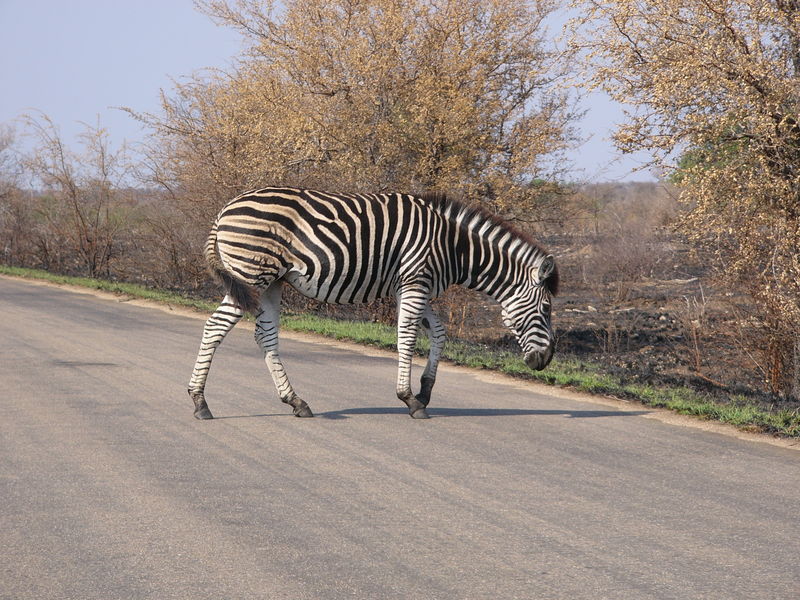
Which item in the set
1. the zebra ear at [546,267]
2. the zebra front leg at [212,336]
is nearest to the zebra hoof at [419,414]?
the zebra ear at [546,267]

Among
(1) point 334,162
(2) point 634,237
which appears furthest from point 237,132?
(2) point 634,237

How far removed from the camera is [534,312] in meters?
10.3

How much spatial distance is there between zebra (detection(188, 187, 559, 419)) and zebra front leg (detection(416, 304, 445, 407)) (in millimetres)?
14

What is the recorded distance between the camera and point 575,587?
5.24 meters

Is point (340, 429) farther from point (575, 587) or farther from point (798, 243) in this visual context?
point (798, 243)

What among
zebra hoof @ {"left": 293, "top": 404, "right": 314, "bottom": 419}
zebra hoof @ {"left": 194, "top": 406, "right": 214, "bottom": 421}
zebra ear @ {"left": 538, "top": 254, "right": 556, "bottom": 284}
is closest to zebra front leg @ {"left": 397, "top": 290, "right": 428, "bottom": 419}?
zebra hoof @ {"left": 293, "top": 404, "right": 314, "bottom": 419}

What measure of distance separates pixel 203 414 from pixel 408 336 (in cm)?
210

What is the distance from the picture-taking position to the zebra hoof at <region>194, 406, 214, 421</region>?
9.52 metres

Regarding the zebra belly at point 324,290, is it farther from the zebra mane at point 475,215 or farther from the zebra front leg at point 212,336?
the zebra mane at point 475,215

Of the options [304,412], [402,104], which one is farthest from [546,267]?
[402,104]

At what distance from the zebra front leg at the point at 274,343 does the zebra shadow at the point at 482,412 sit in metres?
0.28

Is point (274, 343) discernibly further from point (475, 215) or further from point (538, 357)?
point (538, 357)

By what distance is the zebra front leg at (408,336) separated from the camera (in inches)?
390

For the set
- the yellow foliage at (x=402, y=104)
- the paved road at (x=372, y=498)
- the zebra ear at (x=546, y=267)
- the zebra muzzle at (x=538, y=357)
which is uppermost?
the yellow foliage at (x=402, y=104)
